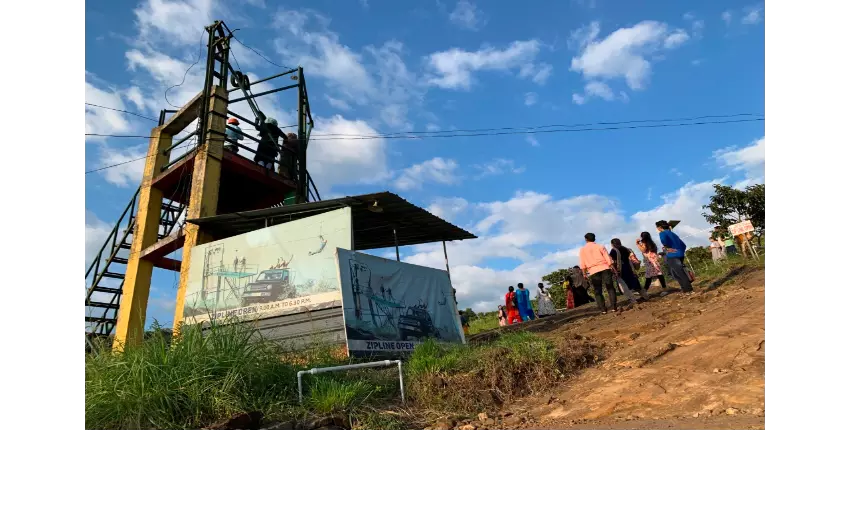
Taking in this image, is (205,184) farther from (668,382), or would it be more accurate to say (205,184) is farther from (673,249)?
(673,249)

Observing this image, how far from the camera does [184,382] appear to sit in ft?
13.7

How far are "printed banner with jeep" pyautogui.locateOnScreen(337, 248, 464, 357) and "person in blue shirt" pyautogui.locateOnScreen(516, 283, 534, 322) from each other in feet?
16.2

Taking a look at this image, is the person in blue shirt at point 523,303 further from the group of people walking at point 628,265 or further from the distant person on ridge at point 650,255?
the distant person on ridge at point 650,255

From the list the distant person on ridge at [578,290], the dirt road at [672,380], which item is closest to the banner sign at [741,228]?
the distant person on ridge at [578,290]

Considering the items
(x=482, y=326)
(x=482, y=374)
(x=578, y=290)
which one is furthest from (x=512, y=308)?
(x=482, y=374)

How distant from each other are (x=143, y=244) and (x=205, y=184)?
2906 millimetres

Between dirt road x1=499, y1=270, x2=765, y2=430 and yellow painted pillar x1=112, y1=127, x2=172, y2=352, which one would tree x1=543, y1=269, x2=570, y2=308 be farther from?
yellow painted pillar x1=112, y1=127, x2=172, y2=352

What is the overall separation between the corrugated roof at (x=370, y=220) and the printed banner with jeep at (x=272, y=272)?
0.44 m

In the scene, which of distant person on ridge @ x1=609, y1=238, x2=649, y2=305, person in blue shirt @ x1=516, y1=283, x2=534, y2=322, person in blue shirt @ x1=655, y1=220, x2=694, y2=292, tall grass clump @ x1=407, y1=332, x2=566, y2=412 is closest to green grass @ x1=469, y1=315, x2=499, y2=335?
person in blue shirt @ x1=516, y1=283, x2=534, y2=322

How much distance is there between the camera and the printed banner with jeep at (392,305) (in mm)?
7055

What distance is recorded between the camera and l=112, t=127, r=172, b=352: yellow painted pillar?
433 inches
